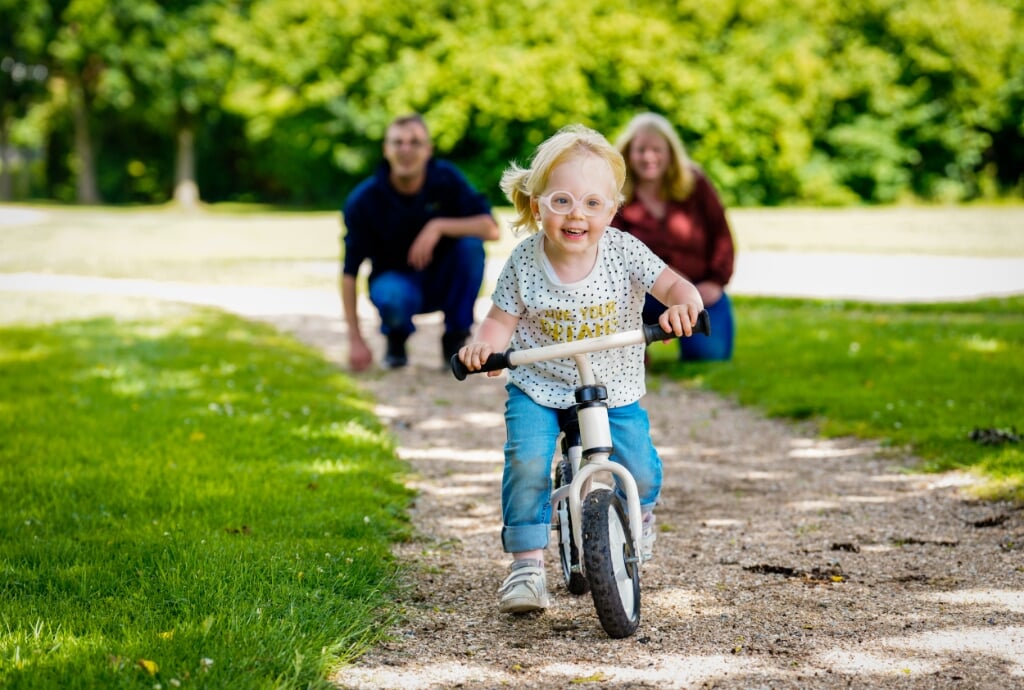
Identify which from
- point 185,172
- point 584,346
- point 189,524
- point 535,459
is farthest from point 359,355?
point 185,172

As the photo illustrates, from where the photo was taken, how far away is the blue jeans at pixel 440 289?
8469 millimetres

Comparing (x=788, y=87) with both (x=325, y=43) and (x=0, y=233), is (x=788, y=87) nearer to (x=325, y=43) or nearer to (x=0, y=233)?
(x=325, y=43)

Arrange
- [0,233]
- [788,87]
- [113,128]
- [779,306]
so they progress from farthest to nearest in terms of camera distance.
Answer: [113,128]
[788,87]
[0,233]
[779,306]

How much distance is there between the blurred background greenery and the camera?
36188mm

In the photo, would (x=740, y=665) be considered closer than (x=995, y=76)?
Yes

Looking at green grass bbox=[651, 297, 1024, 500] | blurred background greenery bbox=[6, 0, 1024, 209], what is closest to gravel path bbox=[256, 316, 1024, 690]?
green grass bbox=[651, 297, 1024, 500]

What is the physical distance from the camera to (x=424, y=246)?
8.07m

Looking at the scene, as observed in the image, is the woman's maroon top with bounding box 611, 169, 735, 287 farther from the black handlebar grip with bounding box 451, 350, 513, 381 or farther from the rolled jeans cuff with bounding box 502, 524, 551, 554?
the black handlebar grip with bounding box 451, 350, 513, 381

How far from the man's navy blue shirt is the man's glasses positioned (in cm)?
470

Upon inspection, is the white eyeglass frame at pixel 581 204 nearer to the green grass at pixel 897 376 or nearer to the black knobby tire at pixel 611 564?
the black knobby tire at pixel 611 564

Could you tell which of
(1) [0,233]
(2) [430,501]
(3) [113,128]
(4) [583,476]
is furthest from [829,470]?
(3) [113,128]

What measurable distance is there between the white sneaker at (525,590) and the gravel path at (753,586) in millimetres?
63

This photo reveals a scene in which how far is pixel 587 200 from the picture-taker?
371 centimetres

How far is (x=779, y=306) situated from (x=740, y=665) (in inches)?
377
